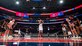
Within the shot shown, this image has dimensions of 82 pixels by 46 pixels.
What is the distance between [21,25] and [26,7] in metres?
1.40

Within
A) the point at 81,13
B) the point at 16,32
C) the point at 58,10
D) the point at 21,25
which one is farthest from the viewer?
the point at 58,10

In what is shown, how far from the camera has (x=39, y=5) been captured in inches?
413

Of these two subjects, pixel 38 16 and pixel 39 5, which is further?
pixel 38 16

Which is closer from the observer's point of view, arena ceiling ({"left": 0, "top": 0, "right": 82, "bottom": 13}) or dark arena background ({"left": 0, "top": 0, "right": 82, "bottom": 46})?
dark arena background ({"left": 0, "top": 0, "right": 82, "bottom": 46})

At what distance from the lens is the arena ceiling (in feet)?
30.9

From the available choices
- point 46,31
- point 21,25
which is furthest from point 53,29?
point 21,25

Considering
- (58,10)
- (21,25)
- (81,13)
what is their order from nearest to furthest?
(81,13)
(21,25)
(58,10)

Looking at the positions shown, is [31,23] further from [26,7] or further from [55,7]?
[55,7]

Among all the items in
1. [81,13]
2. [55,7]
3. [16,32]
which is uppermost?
[55,7]

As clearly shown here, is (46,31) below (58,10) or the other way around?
below

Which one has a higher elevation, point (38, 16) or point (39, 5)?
point (39, 5)

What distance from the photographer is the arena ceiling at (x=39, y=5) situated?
9.42m

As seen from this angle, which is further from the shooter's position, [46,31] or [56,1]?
[46,31]

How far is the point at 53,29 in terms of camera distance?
1001cm
